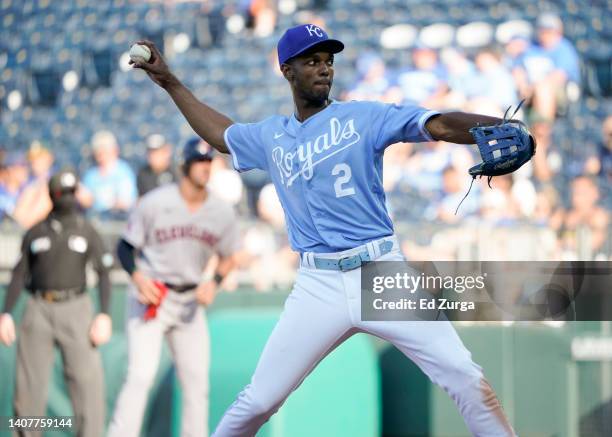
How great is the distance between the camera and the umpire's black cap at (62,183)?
5.32m

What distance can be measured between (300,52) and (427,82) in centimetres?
559

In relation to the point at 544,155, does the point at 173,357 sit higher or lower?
lower

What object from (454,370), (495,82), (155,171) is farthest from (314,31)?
(495,82)

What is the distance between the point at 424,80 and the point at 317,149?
570 centimetres

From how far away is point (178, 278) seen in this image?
5.30 m

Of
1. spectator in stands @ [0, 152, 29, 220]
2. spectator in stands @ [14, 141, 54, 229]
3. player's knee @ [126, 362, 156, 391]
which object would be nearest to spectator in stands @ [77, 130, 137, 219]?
spectator in stands @ [14, 141, 54, 229]

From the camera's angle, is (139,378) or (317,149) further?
(139,378)

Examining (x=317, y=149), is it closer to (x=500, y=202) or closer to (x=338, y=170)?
(x=338, y=170)

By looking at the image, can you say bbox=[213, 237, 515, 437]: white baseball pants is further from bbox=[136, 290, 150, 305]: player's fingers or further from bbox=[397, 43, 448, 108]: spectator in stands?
bbox=[397, 43, 448, 108]: spectator in stands

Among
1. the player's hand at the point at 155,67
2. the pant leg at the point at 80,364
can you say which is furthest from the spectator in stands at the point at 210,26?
the player's hand at the point at 155,67

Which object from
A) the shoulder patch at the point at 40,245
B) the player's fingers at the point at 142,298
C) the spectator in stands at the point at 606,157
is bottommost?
the player's fingers at the point at 142,298

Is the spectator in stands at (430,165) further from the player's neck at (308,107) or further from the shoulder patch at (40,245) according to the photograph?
the player's neck at (308,107)

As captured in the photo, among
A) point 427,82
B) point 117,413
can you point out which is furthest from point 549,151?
point 117,413

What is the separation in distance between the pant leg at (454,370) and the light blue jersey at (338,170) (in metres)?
0.36
